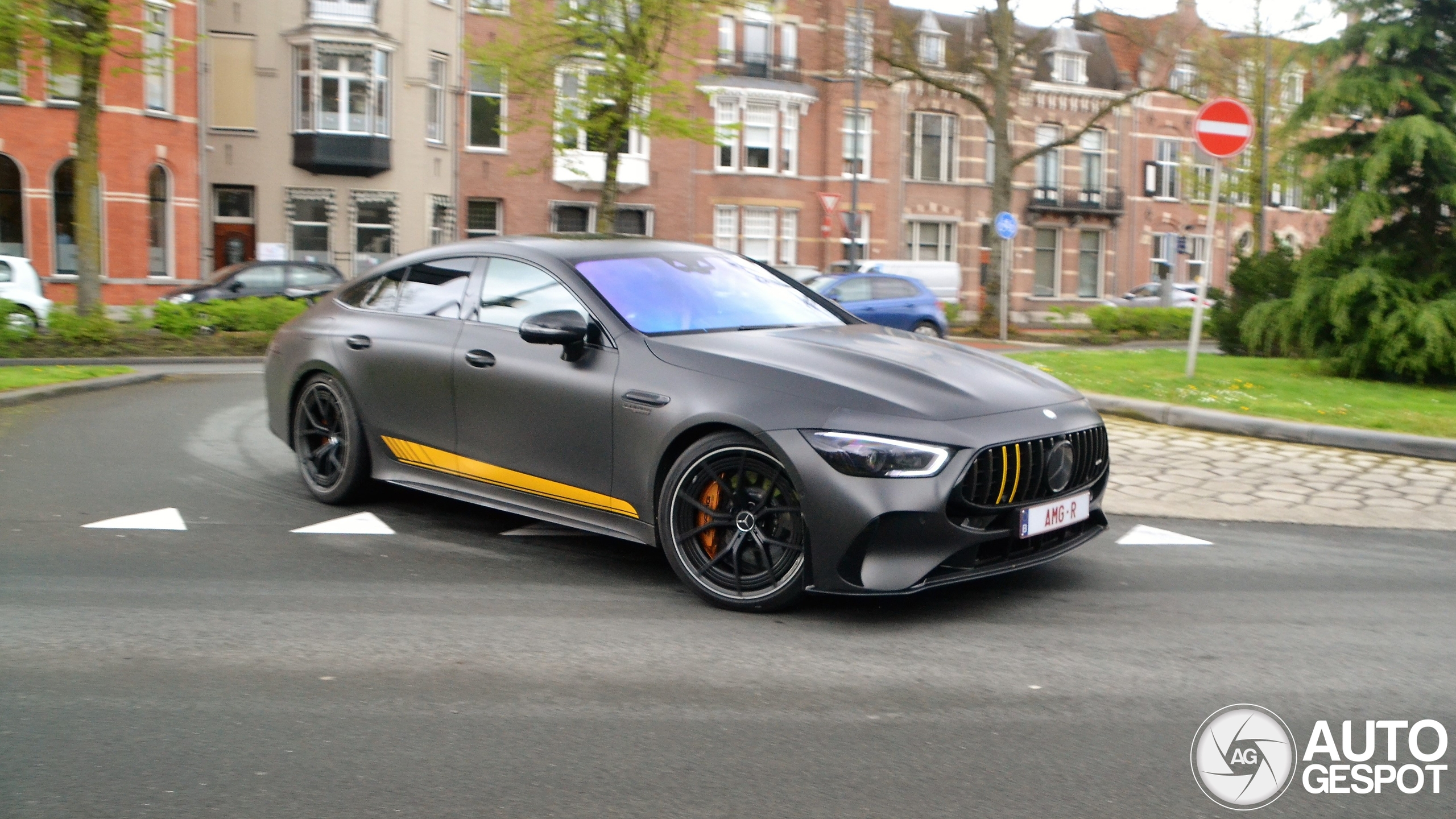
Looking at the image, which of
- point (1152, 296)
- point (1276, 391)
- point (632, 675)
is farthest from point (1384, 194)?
point (1152, 296)

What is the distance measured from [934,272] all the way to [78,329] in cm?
2682

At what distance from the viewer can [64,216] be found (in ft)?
103

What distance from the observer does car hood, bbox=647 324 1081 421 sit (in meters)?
5.00

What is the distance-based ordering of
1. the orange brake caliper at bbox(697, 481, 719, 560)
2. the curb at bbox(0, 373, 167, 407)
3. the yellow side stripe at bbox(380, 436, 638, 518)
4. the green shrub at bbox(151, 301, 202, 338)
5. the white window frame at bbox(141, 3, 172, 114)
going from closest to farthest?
the orange brake caliper at bbox(697, 481, 719, 560) → the yellow side stripe at bbox(380, 436, 638, 518) → the curb at bbox(0, 373, 167, 407) → the green shrub at bbox(151, 301, 202, 338) → the white window frame at bbox(141, 3, 172, 114)

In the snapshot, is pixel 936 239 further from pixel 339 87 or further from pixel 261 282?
pixel 261 282

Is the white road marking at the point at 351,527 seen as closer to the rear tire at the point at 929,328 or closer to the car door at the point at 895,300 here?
the car door at the point at 895,300

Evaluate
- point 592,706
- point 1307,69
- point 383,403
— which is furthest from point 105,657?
point 1307,69

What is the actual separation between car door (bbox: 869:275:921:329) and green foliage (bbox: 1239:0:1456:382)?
10.5 m

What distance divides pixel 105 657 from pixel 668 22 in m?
21.1

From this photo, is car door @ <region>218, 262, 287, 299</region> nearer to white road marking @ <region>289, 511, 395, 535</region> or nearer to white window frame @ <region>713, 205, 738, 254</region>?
white road marking @ <region>289, 511, 395, 535</region>

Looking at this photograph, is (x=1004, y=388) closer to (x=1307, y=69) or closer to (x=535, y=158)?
Answer: (x=1307, y=69)

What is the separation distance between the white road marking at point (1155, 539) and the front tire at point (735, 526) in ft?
7.48

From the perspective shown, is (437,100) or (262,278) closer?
(262,278)

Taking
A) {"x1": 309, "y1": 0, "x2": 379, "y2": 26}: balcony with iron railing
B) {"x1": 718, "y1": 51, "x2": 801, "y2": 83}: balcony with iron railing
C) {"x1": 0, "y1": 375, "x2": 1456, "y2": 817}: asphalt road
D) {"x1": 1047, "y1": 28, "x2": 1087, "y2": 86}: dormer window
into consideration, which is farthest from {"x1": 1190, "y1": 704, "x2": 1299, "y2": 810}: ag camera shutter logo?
{"x1": 1047, "y1": 28, "x2": 1087, "y2": 86}: dormer window
